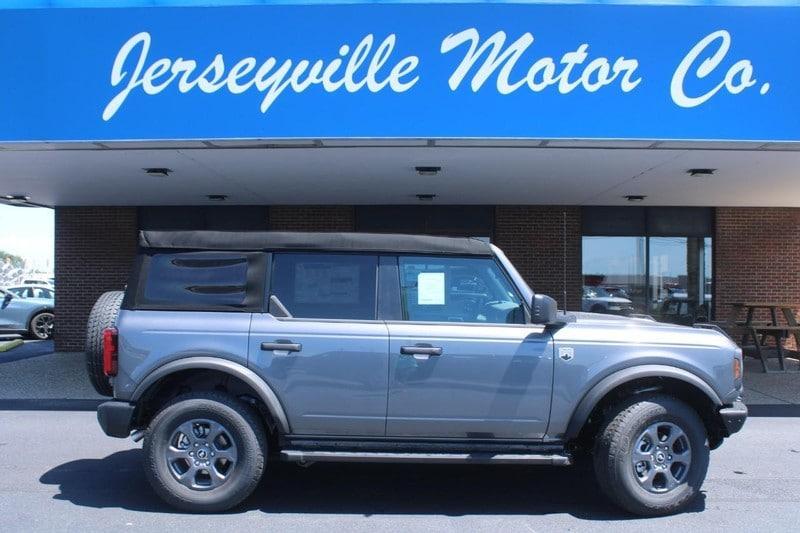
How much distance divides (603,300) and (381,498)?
927 cm

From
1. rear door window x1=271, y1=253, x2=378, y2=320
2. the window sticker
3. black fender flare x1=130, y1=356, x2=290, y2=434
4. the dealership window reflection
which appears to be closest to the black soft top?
rear door window x1=271, y1=253, x2=378, y2=320

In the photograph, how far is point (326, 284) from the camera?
4980mm

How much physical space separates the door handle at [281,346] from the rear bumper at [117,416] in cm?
102

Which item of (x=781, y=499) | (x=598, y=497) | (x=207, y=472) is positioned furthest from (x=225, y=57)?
(x=781, y=499)

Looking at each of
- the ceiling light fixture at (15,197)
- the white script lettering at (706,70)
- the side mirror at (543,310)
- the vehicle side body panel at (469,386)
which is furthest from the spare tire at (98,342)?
the ceiling light fixture at (15,197)

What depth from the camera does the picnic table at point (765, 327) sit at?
11.8m

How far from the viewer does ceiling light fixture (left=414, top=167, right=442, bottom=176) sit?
30.8 ft

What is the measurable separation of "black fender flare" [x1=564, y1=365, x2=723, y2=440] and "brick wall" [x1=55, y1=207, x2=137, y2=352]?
11247 millimetres

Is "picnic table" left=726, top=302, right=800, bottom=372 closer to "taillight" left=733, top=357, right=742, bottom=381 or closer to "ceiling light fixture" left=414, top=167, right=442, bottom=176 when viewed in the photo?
"ceiling light fixture" left=414, top=167, right=442, bottom=176

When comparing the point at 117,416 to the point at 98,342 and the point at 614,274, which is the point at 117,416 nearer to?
the point at 98,342

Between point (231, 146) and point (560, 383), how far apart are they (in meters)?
4.98

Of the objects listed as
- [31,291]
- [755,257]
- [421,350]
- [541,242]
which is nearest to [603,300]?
[541,242]

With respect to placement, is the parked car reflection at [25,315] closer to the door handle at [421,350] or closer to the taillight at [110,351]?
the taillight at [110,351]

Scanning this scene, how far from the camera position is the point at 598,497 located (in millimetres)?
5234
